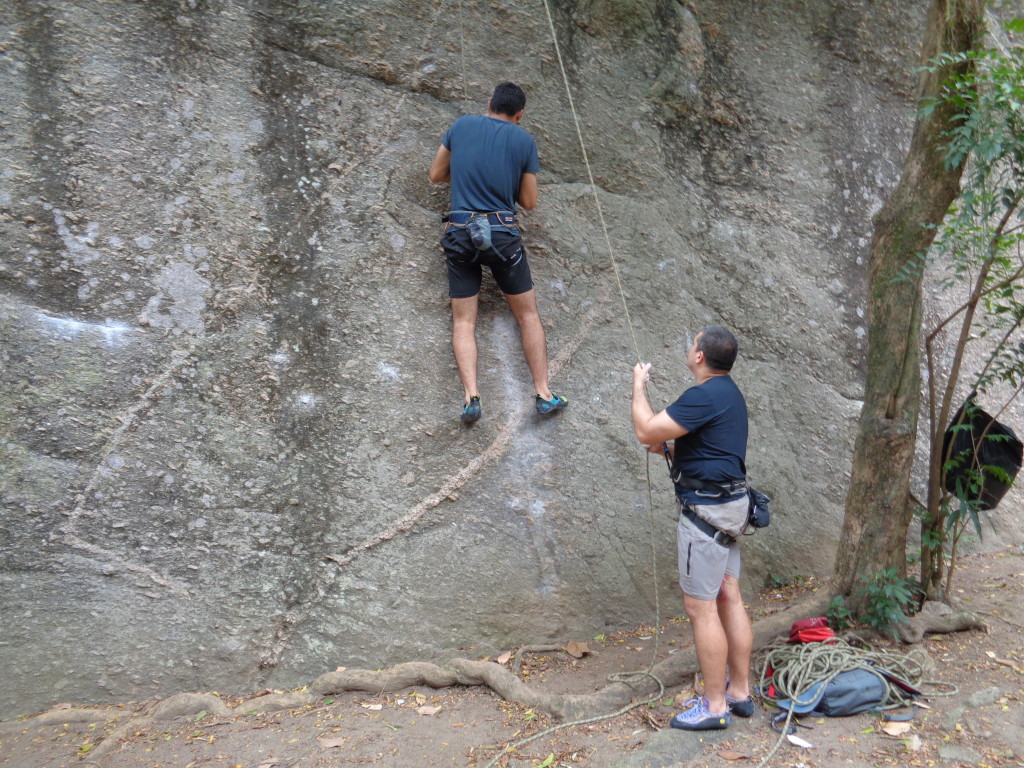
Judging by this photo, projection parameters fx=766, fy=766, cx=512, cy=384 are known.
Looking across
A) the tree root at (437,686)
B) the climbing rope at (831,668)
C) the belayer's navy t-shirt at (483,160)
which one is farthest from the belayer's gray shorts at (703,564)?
the belayer's navy t-shirt at (483,160)

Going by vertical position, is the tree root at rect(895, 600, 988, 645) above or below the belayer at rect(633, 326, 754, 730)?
below

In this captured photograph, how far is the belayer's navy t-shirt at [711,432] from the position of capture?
318 centimetres

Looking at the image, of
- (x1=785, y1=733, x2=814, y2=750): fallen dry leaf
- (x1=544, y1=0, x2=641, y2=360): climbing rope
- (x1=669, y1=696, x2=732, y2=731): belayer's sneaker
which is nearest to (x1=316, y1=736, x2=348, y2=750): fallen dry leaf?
(x1=669, y1=696, x2=732, y2=731): belayer's sneaker

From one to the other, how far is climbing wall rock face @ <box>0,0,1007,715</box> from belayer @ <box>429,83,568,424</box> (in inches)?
5.8

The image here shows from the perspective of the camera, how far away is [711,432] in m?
3.22

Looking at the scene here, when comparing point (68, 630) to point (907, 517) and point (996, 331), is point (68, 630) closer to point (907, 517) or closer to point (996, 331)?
point (907, 517)

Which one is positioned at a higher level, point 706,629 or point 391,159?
point 391,159

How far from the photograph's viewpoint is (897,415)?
388 cm

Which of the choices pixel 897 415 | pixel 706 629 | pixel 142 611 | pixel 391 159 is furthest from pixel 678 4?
pixel 142 611

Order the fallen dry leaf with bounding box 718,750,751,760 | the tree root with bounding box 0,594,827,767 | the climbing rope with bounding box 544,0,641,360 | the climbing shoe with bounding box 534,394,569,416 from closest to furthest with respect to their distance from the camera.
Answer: the fallen dry leaf with bounding box 718,750,751,760 < the tree root with bounding box 0,594,827,767 < the climbing shoe with bounding box 534,394,569,416 < the climbing rope with bounding box 544,0,641,360

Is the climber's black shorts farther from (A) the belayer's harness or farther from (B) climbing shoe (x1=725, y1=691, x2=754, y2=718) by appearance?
(B) climbing shoe (x1=725, y1=691, x2=754, y2=718)

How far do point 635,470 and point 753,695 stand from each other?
4.64ft

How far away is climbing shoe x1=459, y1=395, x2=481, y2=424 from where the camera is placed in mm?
4152

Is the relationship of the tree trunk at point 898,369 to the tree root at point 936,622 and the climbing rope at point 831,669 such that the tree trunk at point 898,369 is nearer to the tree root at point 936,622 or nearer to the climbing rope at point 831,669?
the tree root at point 936,622
